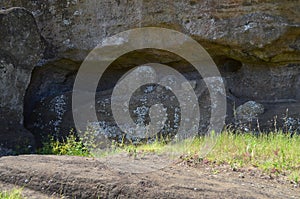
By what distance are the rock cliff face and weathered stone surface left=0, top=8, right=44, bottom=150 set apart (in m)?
0.02

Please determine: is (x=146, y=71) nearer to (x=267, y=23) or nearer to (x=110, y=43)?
(x=110, y=43)

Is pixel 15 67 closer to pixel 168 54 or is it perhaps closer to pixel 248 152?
pixel 168 54

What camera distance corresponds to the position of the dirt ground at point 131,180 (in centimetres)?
423

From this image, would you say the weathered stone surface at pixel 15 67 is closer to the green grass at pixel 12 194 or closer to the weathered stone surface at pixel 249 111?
the green grass at pixel 12 194

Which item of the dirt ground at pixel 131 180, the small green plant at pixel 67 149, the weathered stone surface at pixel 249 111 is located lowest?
the dirt ground at pixel 131 180

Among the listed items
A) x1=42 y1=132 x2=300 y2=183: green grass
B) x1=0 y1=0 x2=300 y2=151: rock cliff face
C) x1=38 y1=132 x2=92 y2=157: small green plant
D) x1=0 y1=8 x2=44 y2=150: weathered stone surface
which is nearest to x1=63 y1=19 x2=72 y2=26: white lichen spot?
x1=0 y1=0 x2=300 y2=151: rock cliff face

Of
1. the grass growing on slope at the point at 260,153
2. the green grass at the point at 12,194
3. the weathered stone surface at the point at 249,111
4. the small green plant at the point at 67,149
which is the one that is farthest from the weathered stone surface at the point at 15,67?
the weathered stone surface at the point at 249,111

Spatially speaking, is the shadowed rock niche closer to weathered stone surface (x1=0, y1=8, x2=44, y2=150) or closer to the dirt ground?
weathered stone surface (x1=0, y1=8, x2=44, y2=150)

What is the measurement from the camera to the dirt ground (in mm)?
4227

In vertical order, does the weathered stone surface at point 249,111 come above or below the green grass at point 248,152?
above

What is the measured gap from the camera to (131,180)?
442 centimetres

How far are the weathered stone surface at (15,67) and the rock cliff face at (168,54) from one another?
18mm

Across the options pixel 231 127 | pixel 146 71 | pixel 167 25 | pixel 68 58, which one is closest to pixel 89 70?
pixel 68 58

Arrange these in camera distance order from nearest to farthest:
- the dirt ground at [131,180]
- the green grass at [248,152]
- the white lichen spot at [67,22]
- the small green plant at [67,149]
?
the dirt ground at [131,180] → the green grass at [248,152] → the small green plant at [67,149] → the white lichen spot at [67,22]
